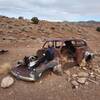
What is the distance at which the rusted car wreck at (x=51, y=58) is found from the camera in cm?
1014

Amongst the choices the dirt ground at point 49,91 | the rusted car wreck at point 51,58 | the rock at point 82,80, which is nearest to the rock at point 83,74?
the rock at point 82,80

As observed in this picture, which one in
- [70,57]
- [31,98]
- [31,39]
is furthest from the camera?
[31,39]

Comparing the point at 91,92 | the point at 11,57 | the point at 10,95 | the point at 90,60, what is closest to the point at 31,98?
the point at 10,95

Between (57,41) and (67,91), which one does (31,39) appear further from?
(67,91)

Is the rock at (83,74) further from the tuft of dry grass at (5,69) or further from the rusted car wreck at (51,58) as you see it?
the tuft of dry grass at (5,69)

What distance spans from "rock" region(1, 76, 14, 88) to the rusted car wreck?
1.05 ft

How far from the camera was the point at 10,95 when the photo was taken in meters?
9.06

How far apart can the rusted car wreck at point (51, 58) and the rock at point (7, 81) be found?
32 centimetres

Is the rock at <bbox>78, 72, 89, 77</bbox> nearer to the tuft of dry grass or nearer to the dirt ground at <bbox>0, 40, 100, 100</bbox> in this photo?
the dirt ground at <bbox>0, 40, 100, 100</bbox>

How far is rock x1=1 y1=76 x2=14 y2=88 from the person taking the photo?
968cm

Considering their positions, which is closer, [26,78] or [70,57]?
[26,78]

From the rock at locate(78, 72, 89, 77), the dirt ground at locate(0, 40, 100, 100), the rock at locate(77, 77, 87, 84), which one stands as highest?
the rock at locate(78, 72, 89, 77)

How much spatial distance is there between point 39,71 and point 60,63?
4.17 ft

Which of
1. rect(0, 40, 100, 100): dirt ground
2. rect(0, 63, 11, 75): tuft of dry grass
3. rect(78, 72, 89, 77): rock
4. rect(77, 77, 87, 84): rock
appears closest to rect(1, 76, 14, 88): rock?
rect(0, 40, 100, 100): dirt ground
